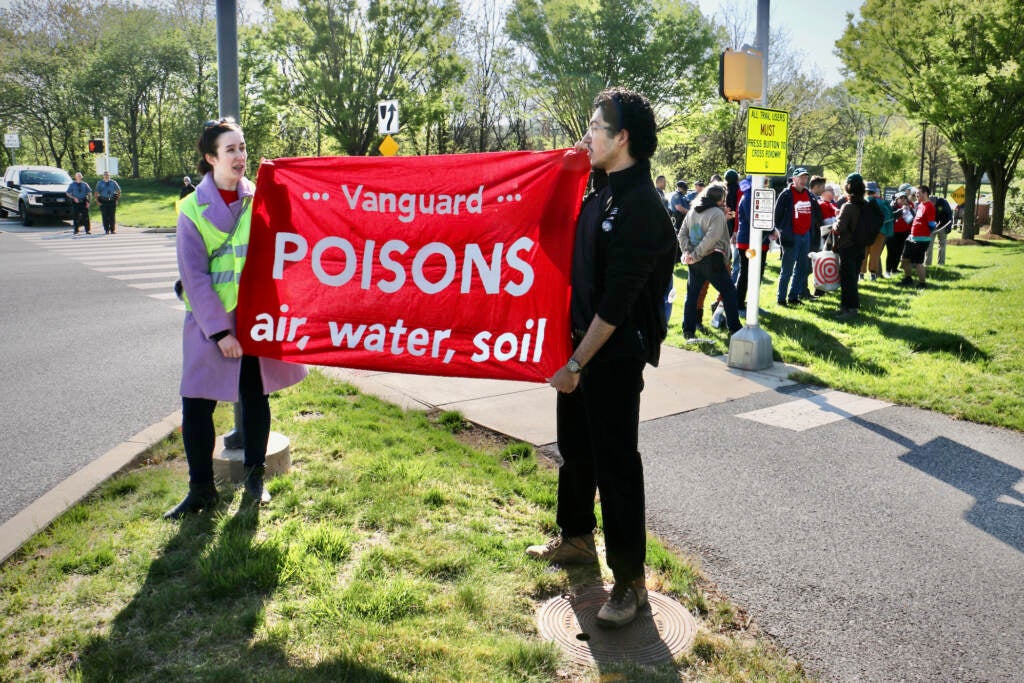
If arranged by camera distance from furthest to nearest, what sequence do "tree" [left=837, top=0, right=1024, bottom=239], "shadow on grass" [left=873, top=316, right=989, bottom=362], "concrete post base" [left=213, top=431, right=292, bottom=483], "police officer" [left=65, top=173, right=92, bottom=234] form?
"police officer" [left=65, top=173, right=92, bottom=234] < "tree" [left=837, top=0, right=1024, bottom=239] < "shadow on grass" [left=873, top=316, right=989, bottom=362] < "concrete post base" [left=213, top=431, right=292, bottom=483]

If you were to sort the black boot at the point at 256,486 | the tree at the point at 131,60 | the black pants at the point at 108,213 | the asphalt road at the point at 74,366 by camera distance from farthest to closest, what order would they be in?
the tree at the point at 131,60
the black pants at the point at 108,213
the asphalt road at the point at 74,366
the black boot at the point at 256,486

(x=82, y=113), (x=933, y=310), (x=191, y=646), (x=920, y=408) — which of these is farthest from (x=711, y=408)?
(x=82, y=113)

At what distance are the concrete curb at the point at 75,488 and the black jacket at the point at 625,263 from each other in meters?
2.91

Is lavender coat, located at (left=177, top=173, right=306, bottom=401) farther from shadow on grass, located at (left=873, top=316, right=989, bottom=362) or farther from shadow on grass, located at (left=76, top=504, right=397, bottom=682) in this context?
shadow on grass, located at (left=873, top=316, right=989, bottom=362)

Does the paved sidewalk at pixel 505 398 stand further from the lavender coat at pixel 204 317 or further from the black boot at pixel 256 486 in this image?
the lavender coat at pixel 204 317

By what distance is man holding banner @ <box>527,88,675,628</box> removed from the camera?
3.05 m

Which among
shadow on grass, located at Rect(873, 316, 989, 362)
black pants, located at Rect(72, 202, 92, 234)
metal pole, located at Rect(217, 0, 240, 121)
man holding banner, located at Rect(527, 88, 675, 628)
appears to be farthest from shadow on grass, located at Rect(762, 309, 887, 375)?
black pants, located at Rect(72, 202, 92, 234)

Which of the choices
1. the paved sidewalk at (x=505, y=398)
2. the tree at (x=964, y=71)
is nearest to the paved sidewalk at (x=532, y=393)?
the paved sidewalk at (x=505, y=398)

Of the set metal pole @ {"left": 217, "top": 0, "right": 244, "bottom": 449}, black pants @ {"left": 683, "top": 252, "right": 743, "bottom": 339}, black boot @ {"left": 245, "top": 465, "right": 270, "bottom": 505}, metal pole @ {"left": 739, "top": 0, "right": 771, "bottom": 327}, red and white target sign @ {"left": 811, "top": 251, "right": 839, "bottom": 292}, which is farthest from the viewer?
red and white target sign @ {"left": 811, "top": 251, "right": 839, "bottom": 292}

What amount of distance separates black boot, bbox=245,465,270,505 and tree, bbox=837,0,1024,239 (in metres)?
26.3

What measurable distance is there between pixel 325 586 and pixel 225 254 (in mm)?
1722

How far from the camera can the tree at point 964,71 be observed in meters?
24.5

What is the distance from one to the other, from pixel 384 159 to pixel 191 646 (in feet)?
7.45

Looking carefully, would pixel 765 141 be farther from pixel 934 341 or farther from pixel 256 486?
pixel 256 486
